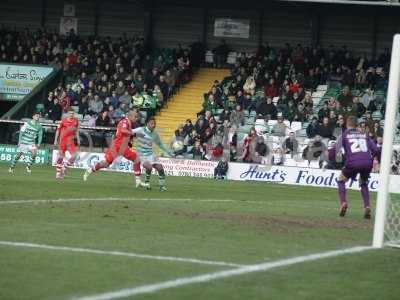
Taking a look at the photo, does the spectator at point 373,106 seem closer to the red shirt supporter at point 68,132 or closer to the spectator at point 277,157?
the spectator at point 277,157

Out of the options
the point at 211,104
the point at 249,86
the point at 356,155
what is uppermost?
the point at 249,86

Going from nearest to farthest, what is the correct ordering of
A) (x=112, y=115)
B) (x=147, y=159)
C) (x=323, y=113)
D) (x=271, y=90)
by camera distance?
(x=147, y=159)
(x=323, y=113)
(x=112, y=115)
(x=271, y=90)

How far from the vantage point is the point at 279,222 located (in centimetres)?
1603

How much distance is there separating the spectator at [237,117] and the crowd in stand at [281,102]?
0.12 ft

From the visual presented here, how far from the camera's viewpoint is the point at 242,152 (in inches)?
1380

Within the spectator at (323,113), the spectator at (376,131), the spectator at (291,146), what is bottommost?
the spectator at (291,146)

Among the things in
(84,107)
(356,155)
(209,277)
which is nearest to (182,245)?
(209,277)

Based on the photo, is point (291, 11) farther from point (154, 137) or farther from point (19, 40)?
point (154, 137)

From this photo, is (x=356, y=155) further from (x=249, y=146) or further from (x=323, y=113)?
(x=323, y=113)

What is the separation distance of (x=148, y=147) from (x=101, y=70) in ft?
61.5

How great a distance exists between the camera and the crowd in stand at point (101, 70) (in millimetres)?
40219

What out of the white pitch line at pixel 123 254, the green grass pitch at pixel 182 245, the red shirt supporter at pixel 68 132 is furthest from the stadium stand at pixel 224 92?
the white pitch line at pixel 123 254

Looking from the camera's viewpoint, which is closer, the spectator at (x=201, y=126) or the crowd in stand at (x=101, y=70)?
the spectator at (x=201, y=126)

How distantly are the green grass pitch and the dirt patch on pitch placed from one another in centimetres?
2
